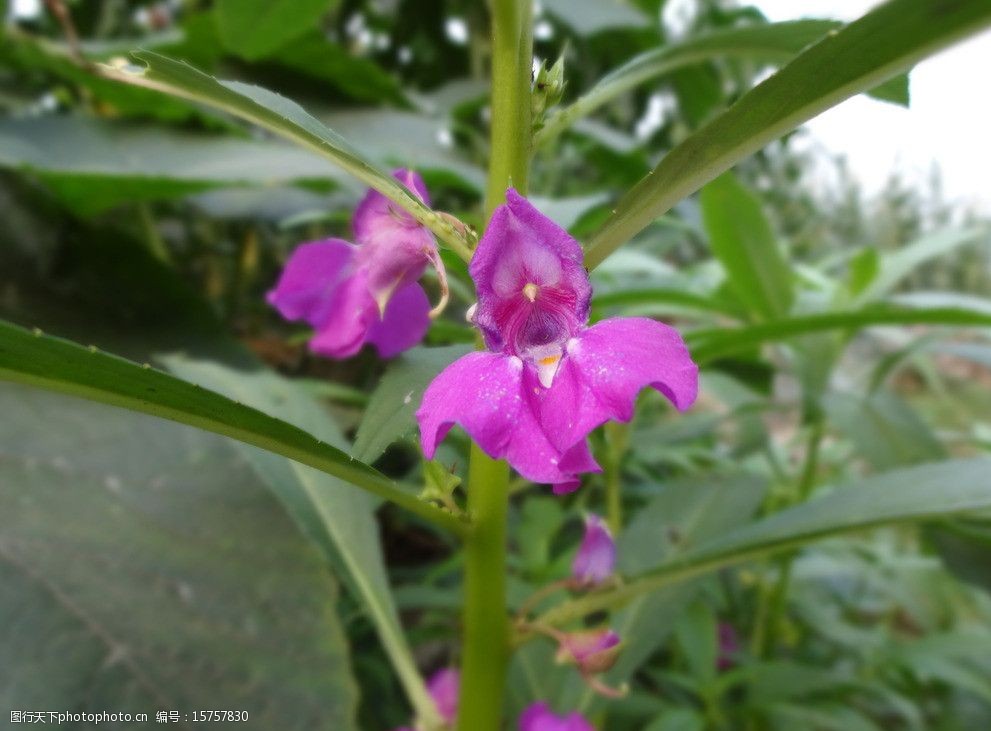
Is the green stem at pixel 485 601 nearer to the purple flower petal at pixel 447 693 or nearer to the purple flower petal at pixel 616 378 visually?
the purple flower petal at pixel 616 378

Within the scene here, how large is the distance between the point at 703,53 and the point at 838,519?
17.1 inches

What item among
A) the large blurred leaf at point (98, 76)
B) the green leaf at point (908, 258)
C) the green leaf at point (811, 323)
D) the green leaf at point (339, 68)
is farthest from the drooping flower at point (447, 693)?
the green leaf at point (339, 68)

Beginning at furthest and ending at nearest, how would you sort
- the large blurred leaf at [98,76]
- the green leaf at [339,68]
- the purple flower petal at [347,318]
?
the green leaf at [339,68] < the large blurred leaf at [98,76] < the purple flower petal at [347,318]

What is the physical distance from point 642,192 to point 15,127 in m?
1.35

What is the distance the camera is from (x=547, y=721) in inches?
32.6

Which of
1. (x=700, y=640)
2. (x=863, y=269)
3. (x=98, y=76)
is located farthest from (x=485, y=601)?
(x=98, y=76)

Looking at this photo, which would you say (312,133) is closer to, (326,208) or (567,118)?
(567,118)

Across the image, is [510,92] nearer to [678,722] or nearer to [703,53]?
[703,53]

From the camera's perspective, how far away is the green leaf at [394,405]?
463mm

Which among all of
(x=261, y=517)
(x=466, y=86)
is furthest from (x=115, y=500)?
(x=466, y=86)

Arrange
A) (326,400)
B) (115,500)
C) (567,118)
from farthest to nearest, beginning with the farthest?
(326,400)
(115,500)
(567,118)

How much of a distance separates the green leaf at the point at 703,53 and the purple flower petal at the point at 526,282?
84 millimetres

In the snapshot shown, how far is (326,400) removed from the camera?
4.38 ft

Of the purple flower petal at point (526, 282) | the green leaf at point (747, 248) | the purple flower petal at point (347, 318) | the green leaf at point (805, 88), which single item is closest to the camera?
the green leaf at point (805, 88)
